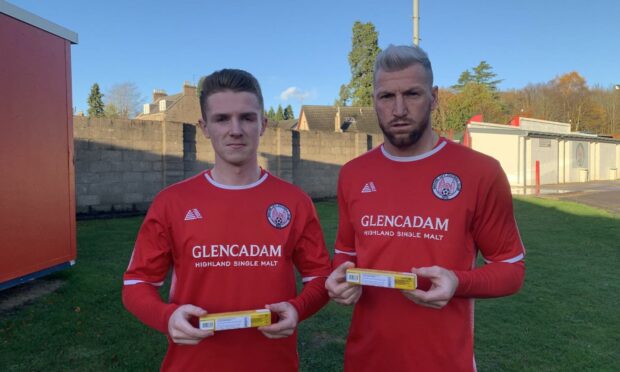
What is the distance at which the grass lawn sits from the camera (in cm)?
406

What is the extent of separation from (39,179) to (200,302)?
5016mm

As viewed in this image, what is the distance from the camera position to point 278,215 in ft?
7.17

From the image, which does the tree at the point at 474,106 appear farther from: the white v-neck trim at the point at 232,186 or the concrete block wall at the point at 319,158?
the white v-neck trim at the point at 232,186

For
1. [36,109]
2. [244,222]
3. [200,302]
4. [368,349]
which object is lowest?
[368,349]

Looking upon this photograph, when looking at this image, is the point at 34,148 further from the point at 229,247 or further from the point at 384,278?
the point at 384,278

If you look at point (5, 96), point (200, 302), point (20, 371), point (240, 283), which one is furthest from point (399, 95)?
point (5, 96)

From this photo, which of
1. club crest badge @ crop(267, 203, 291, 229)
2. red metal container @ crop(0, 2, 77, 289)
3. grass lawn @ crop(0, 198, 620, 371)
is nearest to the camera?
club crest badge @ crop(267, 203, 291, 229)

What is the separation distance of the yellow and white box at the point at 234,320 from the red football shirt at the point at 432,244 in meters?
0.63

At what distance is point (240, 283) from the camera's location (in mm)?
2055

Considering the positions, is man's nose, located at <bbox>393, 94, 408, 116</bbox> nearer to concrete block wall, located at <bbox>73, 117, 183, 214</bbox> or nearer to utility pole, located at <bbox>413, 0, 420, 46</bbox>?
concrete block wall, located at <bbox>73, 117, 183, 214</bbox>

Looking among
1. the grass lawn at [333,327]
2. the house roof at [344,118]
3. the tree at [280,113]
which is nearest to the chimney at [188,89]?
the house roof at [344,118]

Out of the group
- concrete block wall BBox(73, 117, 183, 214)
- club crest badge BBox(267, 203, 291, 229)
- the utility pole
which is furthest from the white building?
club crest badge BBox(267, 203, 291, 229)

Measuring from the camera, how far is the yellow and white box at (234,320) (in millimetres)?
1700

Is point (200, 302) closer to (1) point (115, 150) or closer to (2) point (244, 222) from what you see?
(2) point (244, 222)
